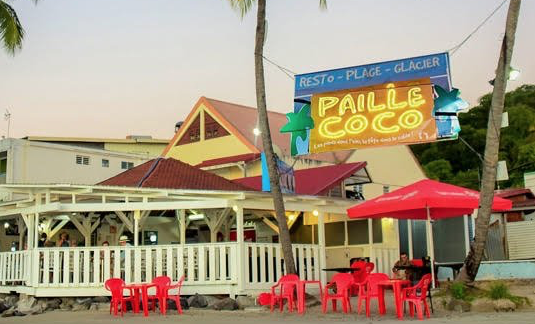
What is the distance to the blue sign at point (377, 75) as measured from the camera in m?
14.2

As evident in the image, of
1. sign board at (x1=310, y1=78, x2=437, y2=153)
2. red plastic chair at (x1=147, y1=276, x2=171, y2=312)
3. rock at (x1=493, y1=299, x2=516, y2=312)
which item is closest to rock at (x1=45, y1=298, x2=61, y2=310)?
red plastic chair at (x1=147, y1=276, x2=171, y2=312)

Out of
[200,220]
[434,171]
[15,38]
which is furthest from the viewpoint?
[434,171]

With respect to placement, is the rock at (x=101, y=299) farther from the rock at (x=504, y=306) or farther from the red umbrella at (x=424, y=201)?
the rock at (x=504, y=306)

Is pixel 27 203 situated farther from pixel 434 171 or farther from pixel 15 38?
pixel 434 171

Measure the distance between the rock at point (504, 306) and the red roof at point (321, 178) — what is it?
281 inches

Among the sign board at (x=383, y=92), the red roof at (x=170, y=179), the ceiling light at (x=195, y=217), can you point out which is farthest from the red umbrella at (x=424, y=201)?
the ceiling light at (x=195, y=217)

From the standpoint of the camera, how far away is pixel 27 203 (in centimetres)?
1759

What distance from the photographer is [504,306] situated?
1200 centimetres

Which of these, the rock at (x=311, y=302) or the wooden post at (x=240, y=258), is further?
the wooden post at (x=240, y=258)

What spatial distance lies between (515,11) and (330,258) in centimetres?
945

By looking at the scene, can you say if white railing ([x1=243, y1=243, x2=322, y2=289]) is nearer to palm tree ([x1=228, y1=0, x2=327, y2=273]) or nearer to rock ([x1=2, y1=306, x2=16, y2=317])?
palm tree ([x1=228, y1=0, x2=327, y2=273])

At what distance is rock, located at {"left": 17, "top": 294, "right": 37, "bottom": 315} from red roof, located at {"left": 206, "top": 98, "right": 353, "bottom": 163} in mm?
14110

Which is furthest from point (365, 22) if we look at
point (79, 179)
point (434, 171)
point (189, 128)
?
point (434, 171)

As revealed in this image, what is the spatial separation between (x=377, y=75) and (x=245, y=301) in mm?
5655
